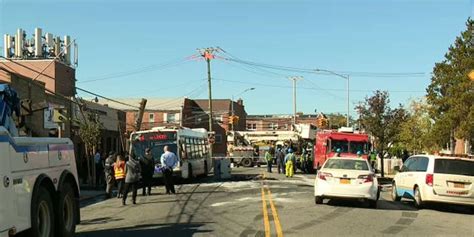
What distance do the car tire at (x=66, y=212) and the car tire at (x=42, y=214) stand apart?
14.3 inches

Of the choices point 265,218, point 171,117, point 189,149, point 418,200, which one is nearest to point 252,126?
point 171,117

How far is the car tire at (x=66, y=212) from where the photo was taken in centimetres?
970

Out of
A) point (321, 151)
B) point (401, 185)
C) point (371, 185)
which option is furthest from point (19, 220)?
point (321, 151)

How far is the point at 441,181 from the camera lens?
1712 cm

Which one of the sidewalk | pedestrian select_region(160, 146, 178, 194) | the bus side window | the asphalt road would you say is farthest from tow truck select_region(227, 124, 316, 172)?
the asphalt road

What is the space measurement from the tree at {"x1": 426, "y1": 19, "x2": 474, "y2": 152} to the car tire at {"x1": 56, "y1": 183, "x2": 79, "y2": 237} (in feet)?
60.1

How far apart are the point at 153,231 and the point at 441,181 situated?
9114 millimetres

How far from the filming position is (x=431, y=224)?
13547mm

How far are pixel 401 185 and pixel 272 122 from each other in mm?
105215

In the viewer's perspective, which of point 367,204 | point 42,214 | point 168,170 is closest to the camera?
point 42,214

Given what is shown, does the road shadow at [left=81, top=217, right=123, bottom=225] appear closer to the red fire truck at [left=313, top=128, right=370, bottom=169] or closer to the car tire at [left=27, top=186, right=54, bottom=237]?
the car tire at [left=27, top=186, right=54, bottom=237]

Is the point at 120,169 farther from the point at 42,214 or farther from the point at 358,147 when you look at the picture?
the point at 358,147

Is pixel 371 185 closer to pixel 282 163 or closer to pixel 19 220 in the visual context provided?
pixel 19 220

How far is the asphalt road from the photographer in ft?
39.0
